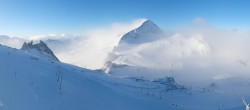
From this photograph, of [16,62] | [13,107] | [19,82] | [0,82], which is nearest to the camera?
[13,107]

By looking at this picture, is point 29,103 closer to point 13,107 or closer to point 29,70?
point 13,107

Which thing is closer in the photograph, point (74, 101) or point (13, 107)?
point (13, 107)

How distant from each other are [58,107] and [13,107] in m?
39.1

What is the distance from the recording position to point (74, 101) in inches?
7490

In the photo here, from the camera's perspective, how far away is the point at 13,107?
129375 millimetres

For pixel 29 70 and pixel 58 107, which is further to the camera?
pixel 29 70

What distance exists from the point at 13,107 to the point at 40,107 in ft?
58.2

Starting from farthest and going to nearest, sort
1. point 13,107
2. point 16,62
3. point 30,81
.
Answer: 1. point 16,62
2. point 30,81
3. point 13,107

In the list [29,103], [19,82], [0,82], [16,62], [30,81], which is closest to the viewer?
[29,103]

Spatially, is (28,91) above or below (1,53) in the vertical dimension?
below

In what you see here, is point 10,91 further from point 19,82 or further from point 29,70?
point 29,70

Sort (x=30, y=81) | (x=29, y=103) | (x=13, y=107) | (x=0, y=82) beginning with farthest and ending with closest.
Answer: (x=30, y=81) → (x=0, y=82) → (x=29, y=103) → (x=13, y=107)


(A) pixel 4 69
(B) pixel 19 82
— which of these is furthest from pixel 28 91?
(A) pixel 4 69

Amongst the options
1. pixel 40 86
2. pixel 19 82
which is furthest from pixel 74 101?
pixel 19 82
